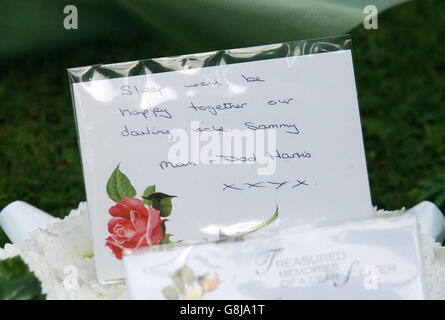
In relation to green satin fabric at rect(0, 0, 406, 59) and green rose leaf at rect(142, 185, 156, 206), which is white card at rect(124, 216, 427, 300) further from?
green satin fabric at rect(0, 0, 406, 59)

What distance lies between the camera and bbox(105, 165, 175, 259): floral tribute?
0.64 m

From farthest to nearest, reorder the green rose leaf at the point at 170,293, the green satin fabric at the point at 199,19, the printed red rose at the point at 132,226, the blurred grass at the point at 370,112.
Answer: the blurred grass at the point at 370,112
the green satin fabric at the point at 199,19
the printed red rose at the point at 132,226
the green rose leaf at the point at 170,293

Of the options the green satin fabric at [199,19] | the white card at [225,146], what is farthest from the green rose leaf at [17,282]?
the green satin fabric at [199,19]

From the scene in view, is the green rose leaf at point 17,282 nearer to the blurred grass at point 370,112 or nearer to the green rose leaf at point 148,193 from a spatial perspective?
the green rose leaf at point 148,193

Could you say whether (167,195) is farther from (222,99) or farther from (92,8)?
(92,8)

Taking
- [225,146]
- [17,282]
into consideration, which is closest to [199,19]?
[225,146]

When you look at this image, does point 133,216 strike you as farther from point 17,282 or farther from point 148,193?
point 17,282

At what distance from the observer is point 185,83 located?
2.18 feet

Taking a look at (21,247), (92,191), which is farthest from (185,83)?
(21,247)

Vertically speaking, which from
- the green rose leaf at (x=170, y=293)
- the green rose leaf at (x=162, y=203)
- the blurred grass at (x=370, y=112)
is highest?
the blurred grass at (x=370, y=112)

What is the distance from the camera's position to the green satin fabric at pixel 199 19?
0.76 m

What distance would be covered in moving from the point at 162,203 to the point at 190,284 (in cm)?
14

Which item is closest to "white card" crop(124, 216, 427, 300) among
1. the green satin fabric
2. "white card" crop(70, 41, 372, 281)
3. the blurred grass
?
"white card" crop(70, 41, 372, 281)

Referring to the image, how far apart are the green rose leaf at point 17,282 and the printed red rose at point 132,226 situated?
0.33 feet
